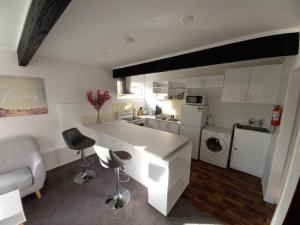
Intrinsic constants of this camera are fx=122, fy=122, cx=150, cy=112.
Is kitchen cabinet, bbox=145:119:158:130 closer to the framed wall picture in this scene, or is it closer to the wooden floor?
the wooden floor

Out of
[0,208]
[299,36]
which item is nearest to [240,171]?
[299,36]

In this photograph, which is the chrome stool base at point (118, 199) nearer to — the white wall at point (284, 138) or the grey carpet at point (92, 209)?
the grey carpet at point (92, 209)

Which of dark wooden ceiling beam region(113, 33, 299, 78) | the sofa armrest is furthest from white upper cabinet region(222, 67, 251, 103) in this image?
the sofa armrest

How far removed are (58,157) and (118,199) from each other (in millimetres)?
1851

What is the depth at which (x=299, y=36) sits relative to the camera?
4.50ft

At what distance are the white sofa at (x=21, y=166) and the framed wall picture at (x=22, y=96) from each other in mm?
512

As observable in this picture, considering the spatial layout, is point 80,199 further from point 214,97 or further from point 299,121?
point 214,97

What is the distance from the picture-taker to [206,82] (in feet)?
9.82

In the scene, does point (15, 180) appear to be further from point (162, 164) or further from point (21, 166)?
point (162, 164)

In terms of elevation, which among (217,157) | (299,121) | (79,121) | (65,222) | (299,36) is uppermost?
(299,36)

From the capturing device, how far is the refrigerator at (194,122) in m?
3.01

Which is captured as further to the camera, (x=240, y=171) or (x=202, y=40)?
(x=240, y=171)

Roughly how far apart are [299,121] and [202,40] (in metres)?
1.62

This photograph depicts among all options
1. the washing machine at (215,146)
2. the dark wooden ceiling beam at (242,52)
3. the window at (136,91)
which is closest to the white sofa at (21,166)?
the window at (136,91)
